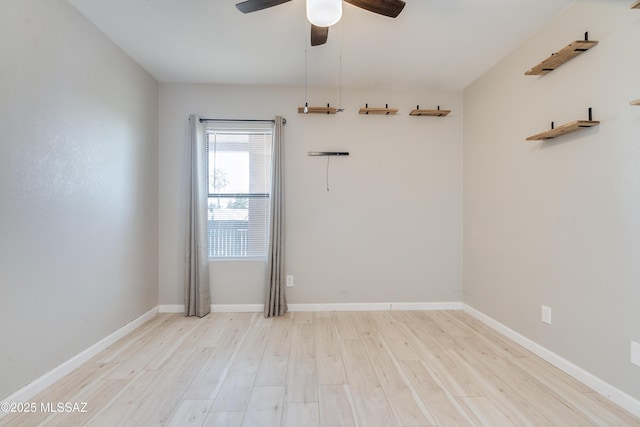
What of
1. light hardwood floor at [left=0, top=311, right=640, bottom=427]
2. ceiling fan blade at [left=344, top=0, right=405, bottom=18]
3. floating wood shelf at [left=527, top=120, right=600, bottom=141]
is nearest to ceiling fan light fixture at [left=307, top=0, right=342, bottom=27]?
ceiling fan blade at [left=344, top=0, right=405, bottom=18]

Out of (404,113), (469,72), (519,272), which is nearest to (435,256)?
(519,272)

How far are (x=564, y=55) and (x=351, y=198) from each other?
213 centimetres

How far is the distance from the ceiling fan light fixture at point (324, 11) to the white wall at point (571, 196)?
1756 millimetres

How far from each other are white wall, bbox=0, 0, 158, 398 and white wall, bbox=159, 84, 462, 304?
1.48 feet

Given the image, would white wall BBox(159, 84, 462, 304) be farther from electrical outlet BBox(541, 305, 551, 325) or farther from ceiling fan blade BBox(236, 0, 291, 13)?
ceiling fan blade BBox(236, 0, 291, 13)

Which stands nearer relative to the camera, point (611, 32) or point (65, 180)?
point (611, 32)

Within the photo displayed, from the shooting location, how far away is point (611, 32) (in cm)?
174

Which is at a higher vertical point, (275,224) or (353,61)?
(353,61)

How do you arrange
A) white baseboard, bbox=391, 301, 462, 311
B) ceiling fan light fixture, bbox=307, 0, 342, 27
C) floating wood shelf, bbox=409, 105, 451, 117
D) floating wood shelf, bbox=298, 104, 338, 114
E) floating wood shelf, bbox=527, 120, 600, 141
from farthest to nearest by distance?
1. white baseboard, bbox=391, 301, 462, 311
2. floating wood shelf, bbox=409, 105, 451, 117
3. floating wood shelf, bbox=298, 104, 338, 114
4. floating wood shelf, bbox=527, 120, 600, 141
5. ceiling fan light fixture, bbox=307, 0, 342, 27

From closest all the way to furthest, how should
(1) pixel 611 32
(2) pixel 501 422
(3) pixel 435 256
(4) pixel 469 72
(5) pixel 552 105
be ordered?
1. (2) pixel 501 422
2. (1) pixel 611 32
3. (5) pixel 552 105
4. (4) pixel 469 72
5. (3) pixel 435 256

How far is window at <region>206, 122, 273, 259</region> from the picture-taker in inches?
127

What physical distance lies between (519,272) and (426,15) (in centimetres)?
229

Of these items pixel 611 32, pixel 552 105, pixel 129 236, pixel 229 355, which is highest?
pixel 611 32

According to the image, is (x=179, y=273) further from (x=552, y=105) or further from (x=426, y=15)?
(x=552, y=105)
